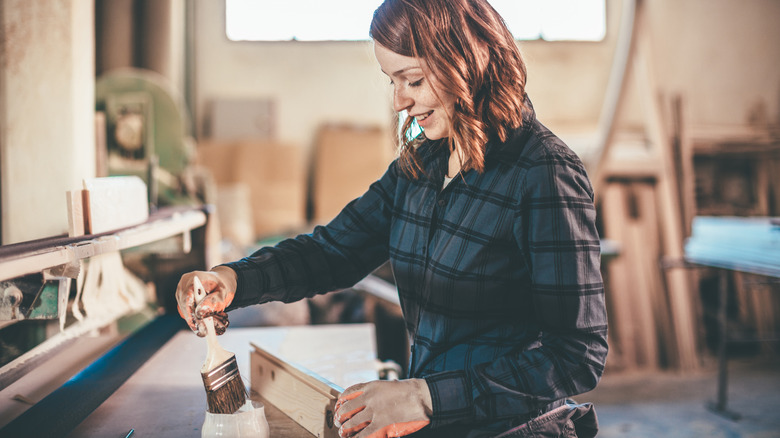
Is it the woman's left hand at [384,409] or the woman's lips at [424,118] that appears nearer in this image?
the woman's left hand at [384,409]

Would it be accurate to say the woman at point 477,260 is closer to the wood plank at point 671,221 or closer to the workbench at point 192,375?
the workbench at point 192,375

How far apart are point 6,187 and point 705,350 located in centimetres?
545

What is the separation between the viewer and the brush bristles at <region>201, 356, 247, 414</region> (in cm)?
128

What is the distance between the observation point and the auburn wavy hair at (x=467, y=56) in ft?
4.22

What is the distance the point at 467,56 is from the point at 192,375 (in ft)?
4.24

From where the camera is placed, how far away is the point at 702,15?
26.7 feet

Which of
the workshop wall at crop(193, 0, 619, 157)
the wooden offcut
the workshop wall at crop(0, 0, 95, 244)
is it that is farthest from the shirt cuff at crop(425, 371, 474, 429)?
the workshop wall at crop(193, 0, 619, 157)

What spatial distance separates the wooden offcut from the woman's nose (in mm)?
634

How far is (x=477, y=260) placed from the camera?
1.33m

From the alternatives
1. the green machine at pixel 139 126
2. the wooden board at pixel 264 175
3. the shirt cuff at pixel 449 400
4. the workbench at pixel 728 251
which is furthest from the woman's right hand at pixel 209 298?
the wooden board at pixel 264 175

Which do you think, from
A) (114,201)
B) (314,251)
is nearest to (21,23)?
(114,201)

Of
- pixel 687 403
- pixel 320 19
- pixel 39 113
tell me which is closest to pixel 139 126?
pixel 39 113

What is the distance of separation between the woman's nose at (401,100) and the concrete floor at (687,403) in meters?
3.36

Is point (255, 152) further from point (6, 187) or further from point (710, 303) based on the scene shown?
point (6, 187)
